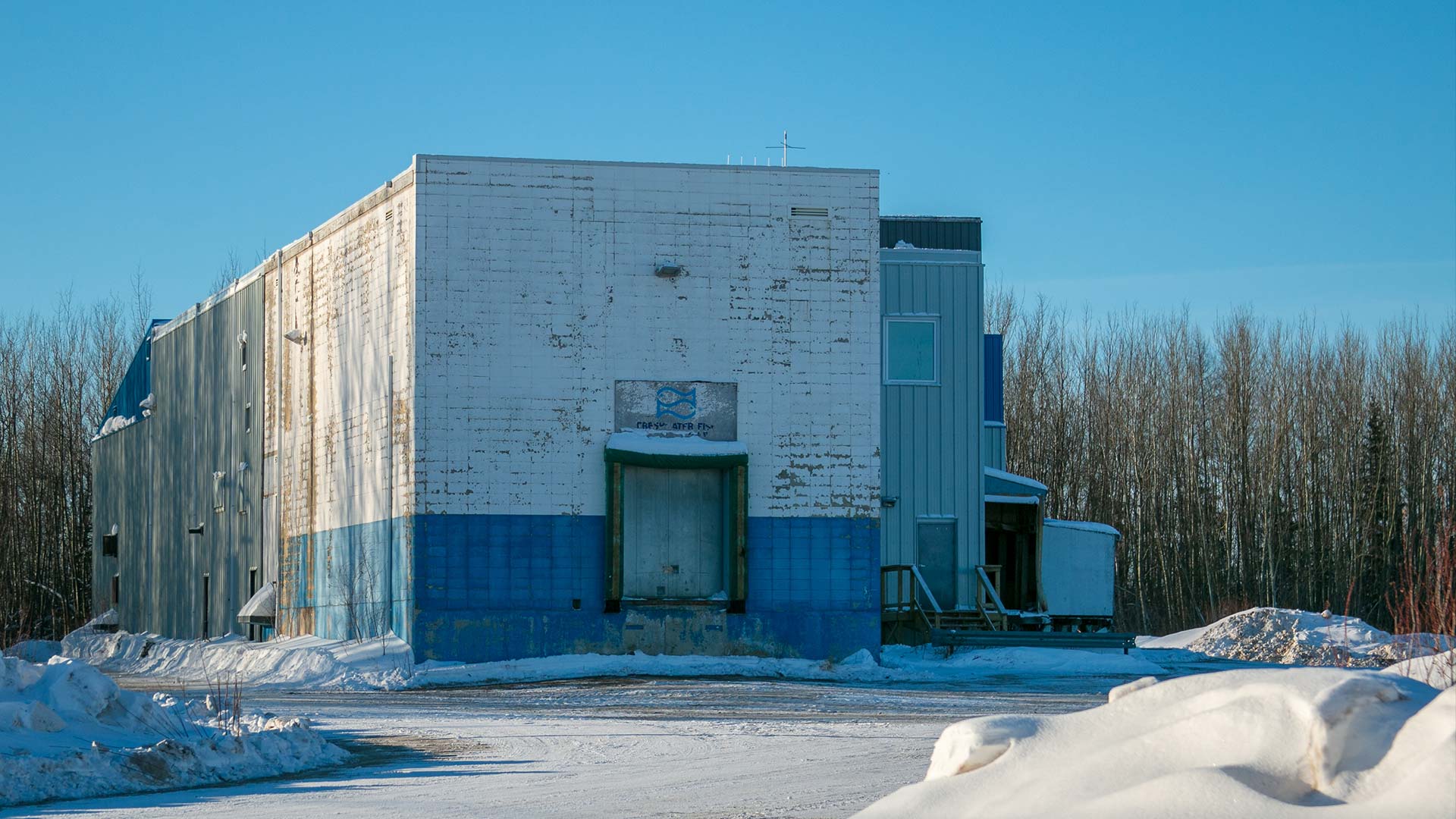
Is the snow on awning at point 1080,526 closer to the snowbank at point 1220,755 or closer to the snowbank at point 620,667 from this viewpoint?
the snowbank at point 620,667

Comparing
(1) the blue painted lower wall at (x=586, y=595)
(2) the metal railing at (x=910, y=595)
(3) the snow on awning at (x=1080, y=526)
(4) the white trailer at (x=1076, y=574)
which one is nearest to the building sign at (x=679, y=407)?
(1) the blue painted lower wall at (x=586, y=595)

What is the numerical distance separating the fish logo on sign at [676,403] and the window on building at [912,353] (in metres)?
6.29

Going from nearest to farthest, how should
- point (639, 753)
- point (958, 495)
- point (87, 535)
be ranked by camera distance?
point (639, 753) < point (958, 495) < point (87, 535)

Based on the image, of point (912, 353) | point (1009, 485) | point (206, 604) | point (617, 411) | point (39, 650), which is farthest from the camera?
point (39, 650)

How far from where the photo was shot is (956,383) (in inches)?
1228

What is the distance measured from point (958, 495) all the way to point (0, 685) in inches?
793

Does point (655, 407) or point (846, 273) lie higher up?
point (846, 273)

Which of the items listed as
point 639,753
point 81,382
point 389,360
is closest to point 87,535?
point 81,382

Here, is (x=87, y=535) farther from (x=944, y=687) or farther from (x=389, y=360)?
(x=944, y=687)

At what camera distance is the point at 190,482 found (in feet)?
122

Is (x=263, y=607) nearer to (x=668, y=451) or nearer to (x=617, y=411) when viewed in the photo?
(x=617, y=411)

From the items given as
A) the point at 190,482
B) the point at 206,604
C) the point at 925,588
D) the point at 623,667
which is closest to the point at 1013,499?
the point at 925,588

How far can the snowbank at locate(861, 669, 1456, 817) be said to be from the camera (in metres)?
5.88

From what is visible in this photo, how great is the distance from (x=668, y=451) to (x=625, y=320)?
2.19 metres
